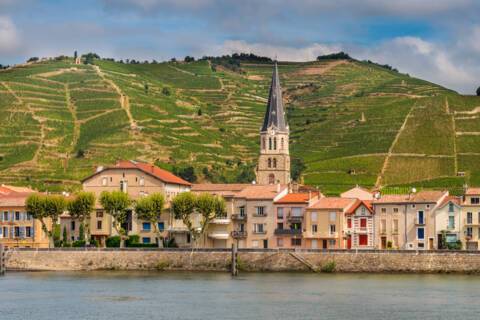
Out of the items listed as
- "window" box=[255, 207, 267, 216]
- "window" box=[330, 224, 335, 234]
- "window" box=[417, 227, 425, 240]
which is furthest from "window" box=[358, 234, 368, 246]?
"window" box=[255, 207, 267, 216]

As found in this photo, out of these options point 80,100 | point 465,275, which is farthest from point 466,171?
point 80,100

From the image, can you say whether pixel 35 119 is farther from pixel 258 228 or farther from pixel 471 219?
pixel 471 219

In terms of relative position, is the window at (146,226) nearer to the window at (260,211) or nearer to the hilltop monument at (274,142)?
the window at (260,211)

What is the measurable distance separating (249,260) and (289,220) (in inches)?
384

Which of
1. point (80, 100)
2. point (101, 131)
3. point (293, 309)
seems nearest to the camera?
point (293, 309)

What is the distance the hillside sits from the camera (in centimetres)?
14462

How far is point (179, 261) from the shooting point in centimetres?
9556

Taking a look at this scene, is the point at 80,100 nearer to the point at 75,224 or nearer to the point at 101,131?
the point at 101,131

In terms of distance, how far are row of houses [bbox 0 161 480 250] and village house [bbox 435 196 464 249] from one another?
80 millimetres

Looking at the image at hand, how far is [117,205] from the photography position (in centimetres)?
10194

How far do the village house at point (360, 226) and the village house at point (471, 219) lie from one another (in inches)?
297

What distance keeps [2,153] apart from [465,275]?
82.7 metres

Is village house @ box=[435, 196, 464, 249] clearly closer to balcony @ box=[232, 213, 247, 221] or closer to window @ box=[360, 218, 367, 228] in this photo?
window @ box=[360, 218, 367, 228]

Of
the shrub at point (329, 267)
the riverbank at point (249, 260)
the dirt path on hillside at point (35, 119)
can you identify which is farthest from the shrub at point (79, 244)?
the dirt path on hillside at point (35, 119)
